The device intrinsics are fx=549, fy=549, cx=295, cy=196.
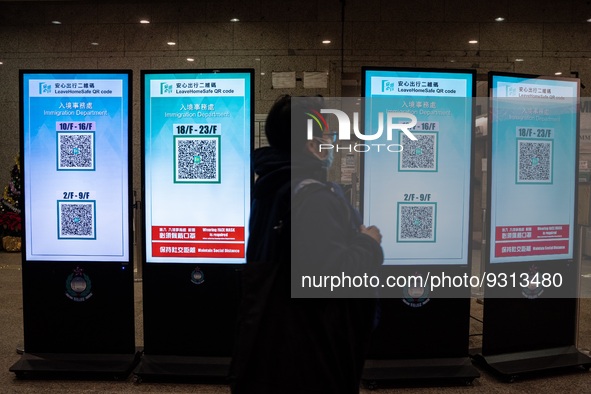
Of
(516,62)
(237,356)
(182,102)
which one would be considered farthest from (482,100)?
(237,356)

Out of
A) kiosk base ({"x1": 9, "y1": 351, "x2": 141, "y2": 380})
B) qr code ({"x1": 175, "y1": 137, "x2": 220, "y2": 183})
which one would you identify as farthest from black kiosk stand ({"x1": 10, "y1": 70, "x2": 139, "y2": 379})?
qr code ({"x1": 175, "y1": 137, "x2": 220, "y2": 183})

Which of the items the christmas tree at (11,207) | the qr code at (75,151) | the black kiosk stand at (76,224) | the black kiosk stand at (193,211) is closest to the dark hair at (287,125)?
the black kiosk stand at (193,211)

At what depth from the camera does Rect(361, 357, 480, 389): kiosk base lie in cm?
305

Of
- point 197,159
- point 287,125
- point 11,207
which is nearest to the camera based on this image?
point 287,125

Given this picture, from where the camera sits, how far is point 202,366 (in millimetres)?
3166

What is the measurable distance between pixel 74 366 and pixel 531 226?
2.82m

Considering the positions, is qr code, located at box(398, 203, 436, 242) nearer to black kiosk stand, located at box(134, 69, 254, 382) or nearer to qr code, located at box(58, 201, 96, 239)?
black kiosk stand, located at box(134, 69, 254, 382)

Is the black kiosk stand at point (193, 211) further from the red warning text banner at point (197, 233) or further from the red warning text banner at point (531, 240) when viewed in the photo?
the red warning text banner at point (531, 240)

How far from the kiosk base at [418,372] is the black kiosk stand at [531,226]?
200 mm

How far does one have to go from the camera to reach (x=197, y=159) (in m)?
3.11

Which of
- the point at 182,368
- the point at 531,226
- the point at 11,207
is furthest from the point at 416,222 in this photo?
the point at 11,207

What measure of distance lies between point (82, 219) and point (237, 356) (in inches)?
75.0

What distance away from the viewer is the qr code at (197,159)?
3096mm

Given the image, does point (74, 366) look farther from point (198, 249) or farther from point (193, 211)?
point (193, 211)
